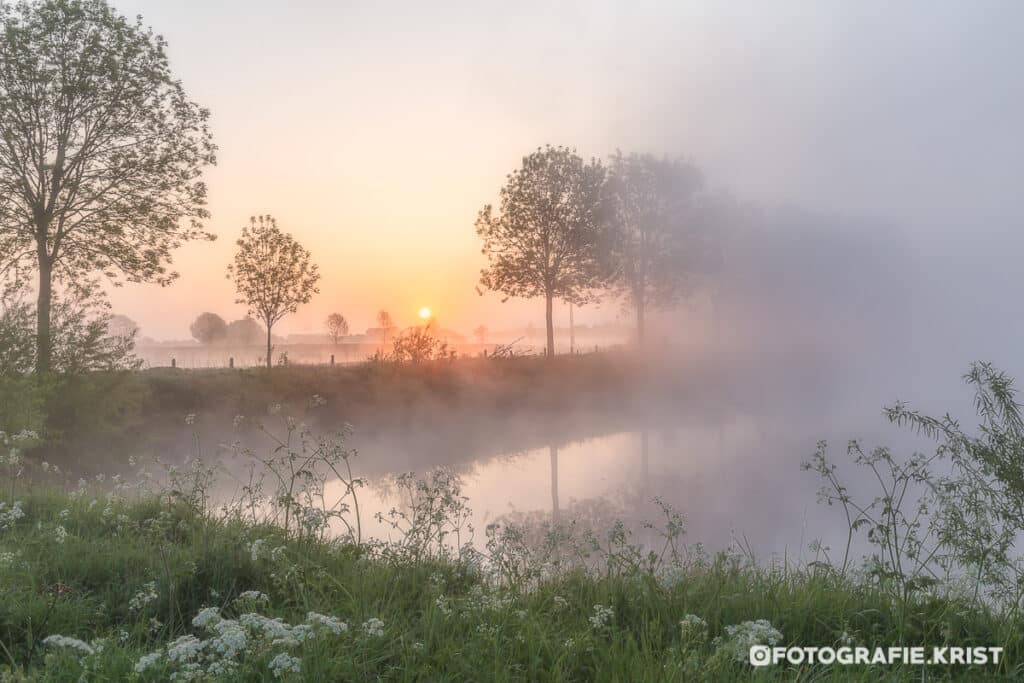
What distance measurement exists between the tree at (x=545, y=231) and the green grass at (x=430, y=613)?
107ft

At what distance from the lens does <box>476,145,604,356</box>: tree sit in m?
39.0

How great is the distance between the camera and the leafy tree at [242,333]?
150125 millimetres

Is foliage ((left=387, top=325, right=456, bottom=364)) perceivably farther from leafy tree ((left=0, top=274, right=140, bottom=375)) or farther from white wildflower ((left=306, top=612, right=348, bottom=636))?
white wildflower ((left=306, top=612, right=348, bottom=636))

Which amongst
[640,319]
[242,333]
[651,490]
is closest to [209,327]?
[242,333]

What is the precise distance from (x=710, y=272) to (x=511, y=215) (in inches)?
701

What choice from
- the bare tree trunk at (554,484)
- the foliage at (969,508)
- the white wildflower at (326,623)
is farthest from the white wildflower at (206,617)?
the bare tree trunk at (554,484)

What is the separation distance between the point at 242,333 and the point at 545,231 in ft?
437

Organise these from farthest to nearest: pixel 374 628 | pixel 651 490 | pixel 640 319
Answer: pixel 640 319 < pixel 651 490 < pixel 374 628

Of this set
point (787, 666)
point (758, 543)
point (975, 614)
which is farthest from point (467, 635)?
point (758, 543)

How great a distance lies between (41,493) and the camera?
9.84m

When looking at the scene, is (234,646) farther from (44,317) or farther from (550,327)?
(550,327)

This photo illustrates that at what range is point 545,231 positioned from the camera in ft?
128

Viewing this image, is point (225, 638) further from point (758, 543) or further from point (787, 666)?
point (758, 543)

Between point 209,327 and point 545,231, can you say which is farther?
point 209,327
